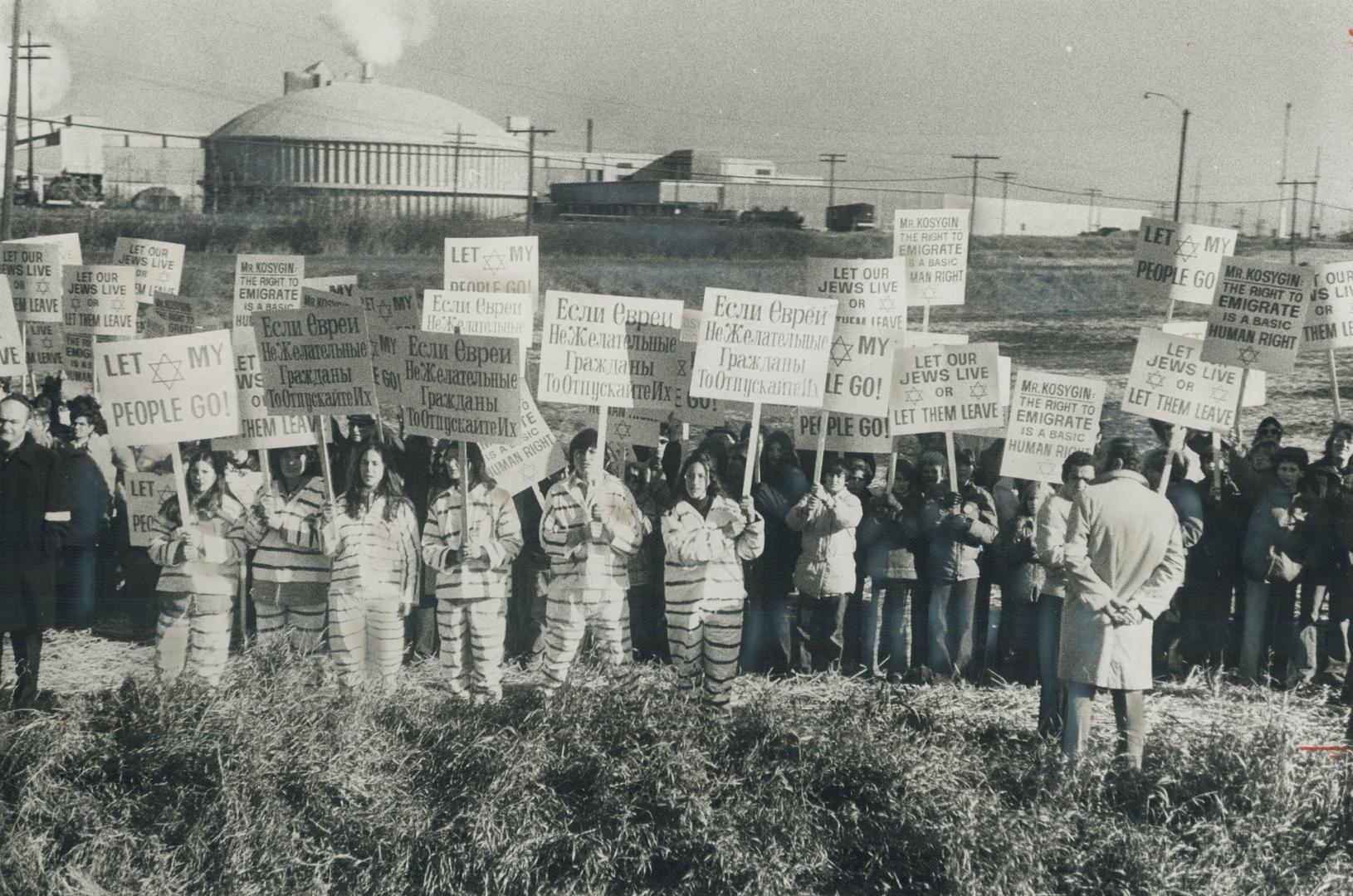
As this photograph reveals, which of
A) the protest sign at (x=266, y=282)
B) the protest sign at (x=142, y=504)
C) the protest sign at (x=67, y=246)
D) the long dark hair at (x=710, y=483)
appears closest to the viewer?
the long dark hair at (x=710, y=483)

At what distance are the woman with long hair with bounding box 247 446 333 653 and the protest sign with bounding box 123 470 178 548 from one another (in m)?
0.90

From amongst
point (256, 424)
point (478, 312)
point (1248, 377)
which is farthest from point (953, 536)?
point (256, 424)

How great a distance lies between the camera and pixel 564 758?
242 inches

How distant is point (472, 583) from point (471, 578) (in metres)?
0.03

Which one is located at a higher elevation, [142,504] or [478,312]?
[478,312]

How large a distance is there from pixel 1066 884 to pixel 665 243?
25984mm

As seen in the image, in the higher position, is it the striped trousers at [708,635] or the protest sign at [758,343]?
the protest sign at [758,343]

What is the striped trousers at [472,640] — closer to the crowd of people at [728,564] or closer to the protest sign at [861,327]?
the crowd of people at [728,564]

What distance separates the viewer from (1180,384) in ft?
29.0

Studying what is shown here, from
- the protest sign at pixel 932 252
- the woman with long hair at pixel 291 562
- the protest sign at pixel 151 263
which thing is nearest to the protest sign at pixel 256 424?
the woman with long hair at pixel 291 562

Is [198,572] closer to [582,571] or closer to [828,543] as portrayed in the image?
[582,571]

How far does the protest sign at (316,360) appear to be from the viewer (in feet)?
26.6

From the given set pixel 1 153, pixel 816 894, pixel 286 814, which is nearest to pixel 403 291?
pixel 286 814

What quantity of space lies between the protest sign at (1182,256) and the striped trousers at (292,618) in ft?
19.0
